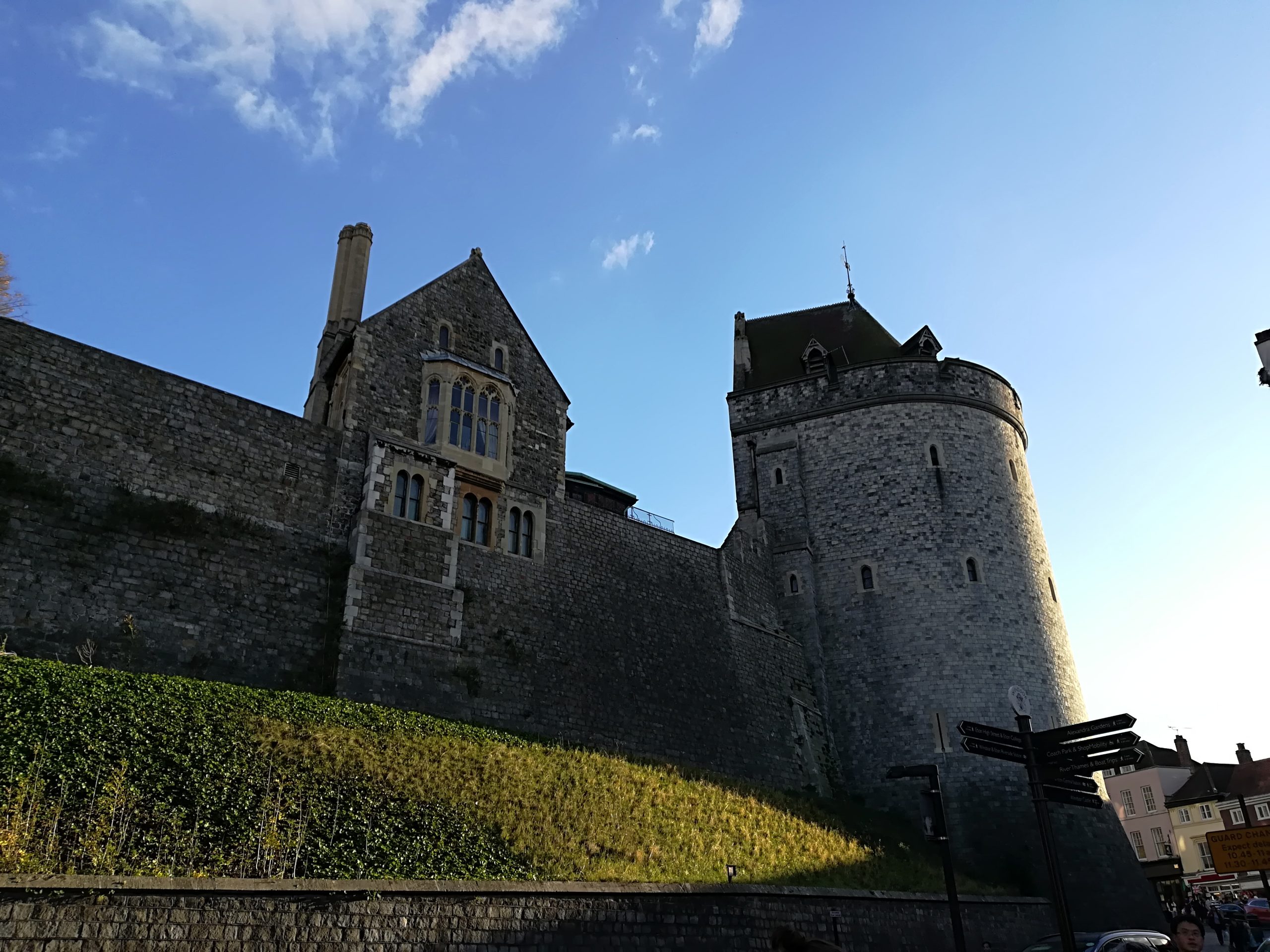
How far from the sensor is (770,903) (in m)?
15.1

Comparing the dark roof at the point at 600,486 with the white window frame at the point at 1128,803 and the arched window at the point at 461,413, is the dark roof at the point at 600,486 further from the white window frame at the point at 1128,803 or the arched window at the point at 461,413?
the white window frame at the point at 1128,803

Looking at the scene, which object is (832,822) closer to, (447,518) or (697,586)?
(697,586)

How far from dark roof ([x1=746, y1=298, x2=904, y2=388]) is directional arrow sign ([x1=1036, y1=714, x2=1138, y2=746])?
2220 cm

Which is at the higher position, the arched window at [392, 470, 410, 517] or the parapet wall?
the arched window at [392, 470, 410, 517]

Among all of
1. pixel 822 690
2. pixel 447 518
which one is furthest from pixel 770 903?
pixel 822 690

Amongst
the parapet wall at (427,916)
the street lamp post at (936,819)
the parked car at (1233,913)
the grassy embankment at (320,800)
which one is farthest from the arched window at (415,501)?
the parked car at (1233,913)

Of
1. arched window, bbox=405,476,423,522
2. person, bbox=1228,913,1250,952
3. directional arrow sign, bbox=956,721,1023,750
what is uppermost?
arched window, bbox=405,476,423,522

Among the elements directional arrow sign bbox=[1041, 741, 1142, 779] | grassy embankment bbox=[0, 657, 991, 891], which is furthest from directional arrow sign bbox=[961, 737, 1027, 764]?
grassy embankment bbox=[0, 657, 991, 891]

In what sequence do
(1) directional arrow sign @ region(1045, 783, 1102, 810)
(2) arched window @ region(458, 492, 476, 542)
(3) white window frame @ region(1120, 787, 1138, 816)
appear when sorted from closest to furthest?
1. (1) directional arrow sign @ region(1045, 783, 1102, 810)
2. (2) arched window @ region(458, 492, 476, 542)
3. (3) white window frame @ region(1120, 787, 1138, 816)

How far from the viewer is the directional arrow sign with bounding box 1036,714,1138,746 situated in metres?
11.2

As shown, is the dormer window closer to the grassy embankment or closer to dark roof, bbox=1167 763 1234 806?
the grassy embankment

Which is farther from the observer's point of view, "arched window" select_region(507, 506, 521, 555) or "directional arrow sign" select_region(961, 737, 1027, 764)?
"arched window" select_region(507, 506, 521, 555)

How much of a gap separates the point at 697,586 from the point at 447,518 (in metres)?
8.46

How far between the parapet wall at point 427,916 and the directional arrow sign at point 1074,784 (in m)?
4.13
